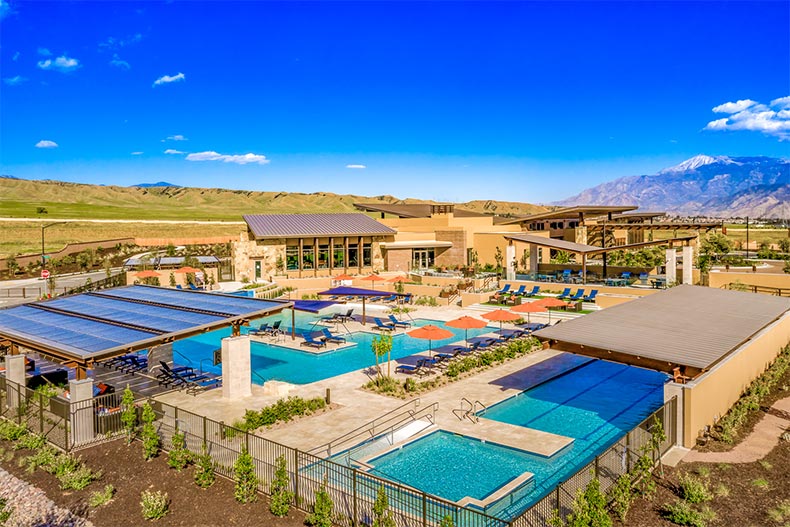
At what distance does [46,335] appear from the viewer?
15.8 meters

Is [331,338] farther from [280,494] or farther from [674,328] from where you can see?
[280,494]

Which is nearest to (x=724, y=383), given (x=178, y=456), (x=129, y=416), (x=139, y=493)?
(x=178, y=456)

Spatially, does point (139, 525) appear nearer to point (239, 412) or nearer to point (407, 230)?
point (239, 412)

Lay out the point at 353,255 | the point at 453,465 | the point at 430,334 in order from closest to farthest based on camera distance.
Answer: the point at 453,465
the point at 430,334
the point at 353,255

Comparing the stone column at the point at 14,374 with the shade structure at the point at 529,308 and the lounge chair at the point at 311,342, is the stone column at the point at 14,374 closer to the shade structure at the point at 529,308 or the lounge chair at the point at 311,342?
the lounge chair at the point at 311,342

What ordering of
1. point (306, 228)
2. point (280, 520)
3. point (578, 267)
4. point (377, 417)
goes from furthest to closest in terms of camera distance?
1. point (306, 228)
2. point (578, 267)
3. point (377, 417)
4. point (280, 520)

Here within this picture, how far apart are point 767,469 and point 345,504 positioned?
8.51 metres

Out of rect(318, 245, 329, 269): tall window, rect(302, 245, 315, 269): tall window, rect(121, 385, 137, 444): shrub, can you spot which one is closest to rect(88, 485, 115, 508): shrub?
rect(121, 385, 137, 444): shrub

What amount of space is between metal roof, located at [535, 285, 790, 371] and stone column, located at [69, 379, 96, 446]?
11.3 metres

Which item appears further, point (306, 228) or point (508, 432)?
point (306, 228)

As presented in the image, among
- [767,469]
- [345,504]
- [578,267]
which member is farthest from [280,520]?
[578,267]

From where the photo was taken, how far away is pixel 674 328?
16312mm

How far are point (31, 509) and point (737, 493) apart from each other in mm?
13177

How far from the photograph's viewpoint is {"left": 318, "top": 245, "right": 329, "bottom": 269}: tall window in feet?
152
